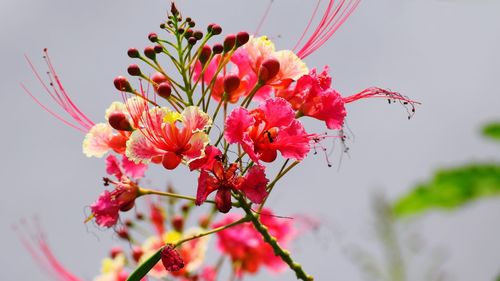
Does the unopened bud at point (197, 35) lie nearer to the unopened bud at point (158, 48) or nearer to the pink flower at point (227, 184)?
the unopened bud at point (158, 48)

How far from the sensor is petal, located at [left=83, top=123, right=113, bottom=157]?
8.41ft

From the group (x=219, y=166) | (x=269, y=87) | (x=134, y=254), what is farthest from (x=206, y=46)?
(x=134, y=254)

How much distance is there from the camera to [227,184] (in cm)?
229

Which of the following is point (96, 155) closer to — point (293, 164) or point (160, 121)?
point (160, 121)

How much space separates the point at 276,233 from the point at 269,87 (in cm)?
189

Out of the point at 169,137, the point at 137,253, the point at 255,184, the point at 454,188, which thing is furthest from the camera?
the point at 454,188

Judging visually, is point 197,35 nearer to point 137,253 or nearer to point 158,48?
point 158,48

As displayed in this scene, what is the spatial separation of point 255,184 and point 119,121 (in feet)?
1.54

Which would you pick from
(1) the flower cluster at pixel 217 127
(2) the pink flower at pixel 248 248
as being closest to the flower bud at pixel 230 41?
(1) the flower cluster at pixel 217 127

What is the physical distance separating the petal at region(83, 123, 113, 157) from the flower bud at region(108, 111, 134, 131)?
0.15 m

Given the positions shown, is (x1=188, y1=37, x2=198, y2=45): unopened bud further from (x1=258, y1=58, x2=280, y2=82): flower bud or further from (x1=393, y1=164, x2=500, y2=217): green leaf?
(x1=393, y1=164, x2=500, y2=217): green leaf

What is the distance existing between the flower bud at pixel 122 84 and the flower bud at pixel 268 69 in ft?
1.35

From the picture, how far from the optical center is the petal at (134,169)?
2.54 meters

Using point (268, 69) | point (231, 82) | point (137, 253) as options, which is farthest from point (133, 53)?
point (137, 253)
